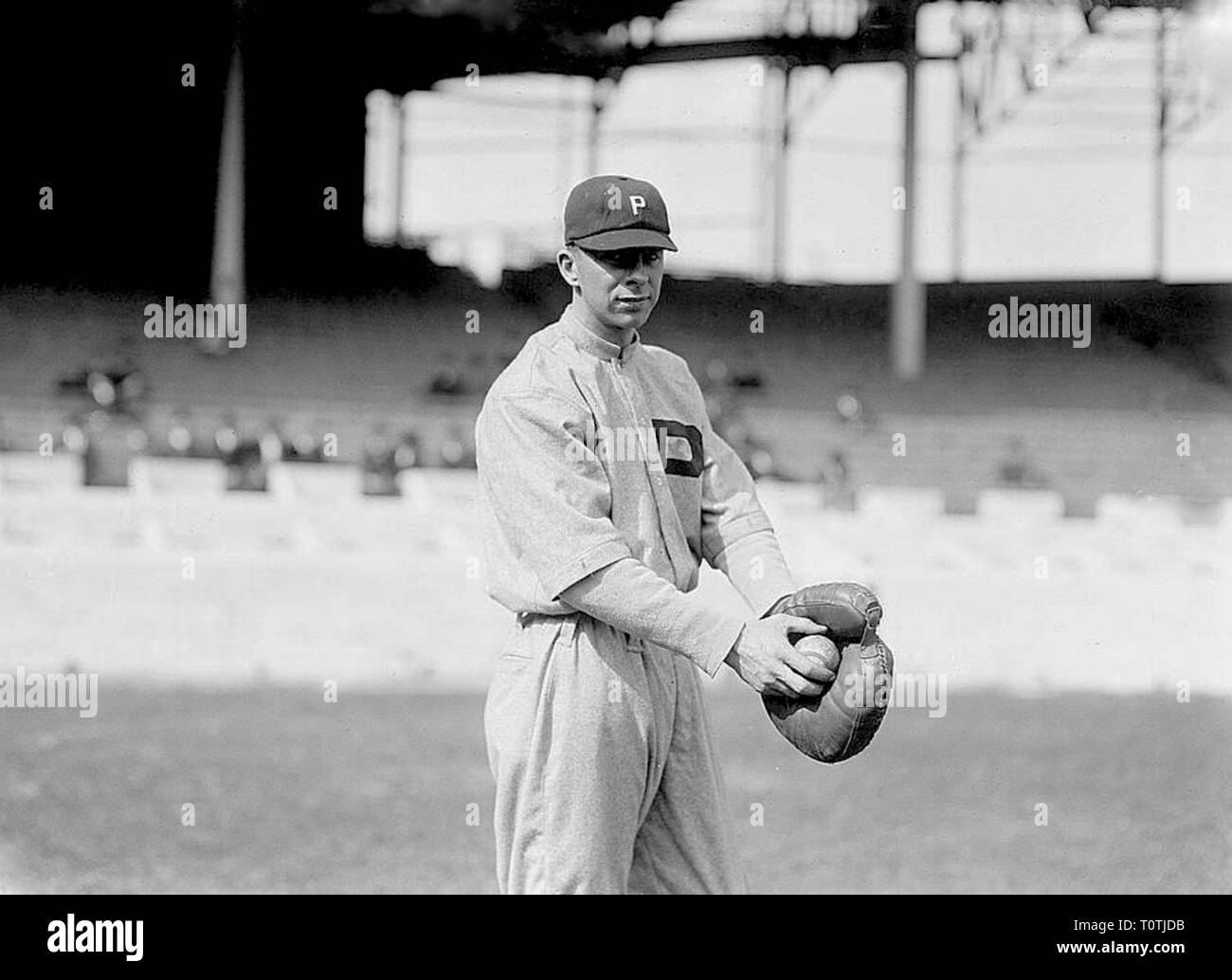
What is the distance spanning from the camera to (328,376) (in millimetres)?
8812

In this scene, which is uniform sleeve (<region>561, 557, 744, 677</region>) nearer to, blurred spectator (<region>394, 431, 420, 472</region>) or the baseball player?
the baseball player

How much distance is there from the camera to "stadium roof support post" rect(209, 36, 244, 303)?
865 centimetres

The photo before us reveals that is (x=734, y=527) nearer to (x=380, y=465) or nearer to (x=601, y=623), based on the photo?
(x=601, y=623)

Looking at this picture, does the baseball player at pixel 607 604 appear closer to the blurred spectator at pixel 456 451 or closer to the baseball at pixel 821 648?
the baseball at pixel 821 648

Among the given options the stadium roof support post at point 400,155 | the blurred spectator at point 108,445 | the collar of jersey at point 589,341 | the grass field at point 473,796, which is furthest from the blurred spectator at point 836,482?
the collar of jersey at point 589,341

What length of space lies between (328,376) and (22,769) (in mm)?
4549

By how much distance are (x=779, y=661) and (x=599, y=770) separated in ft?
0.84

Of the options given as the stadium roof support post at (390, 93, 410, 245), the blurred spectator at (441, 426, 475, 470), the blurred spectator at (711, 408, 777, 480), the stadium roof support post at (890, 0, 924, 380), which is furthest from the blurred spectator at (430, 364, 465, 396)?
the stadium roof support post at (890, 0, 924, 380)

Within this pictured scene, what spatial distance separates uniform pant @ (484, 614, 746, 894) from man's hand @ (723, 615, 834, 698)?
0.16 meters

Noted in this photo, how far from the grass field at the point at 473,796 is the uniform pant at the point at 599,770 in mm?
1764

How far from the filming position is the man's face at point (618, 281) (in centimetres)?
194

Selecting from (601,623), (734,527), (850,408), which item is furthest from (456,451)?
(601,623)
